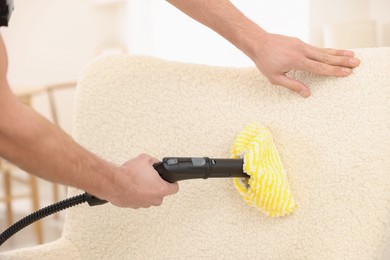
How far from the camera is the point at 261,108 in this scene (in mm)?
966

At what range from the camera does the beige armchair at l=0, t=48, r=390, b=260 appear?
2.79ft

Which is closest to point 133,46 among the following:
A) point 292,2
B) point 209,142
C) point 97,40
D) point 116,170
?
point 97,40

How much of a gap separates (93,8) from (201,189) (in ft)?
9.22

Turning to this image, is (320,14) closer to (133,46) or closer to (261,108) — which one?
(133,46)

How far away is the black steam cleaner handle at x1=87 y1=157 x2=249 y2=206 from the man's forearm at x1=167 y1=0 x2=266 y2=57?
224 mm

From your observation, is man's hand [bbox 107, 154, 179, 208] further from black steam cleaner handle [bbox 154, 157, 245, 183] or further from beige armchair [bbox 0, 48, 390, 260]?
beige armchair [bbox 0, 48, 390, 260]

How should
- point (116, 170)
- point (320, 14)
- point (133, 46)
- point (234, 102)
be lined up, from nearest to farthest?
point (116, 170), point (234, 102), point (320, 14), point (133, 46)

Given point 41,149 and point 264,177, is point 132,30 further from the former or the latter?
point 41,149

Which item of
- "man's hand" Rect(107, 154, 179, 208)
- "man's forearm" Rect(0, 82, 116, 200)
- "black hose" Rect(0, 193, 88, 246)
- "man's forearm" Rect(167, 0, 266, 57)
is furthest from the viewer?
"man's forearm" Rect(167, 0, 266, 57)

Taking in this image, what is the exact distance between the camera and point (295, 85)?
91 centimetres

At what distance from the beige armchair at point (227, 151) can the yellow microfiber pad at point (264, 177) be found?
0.03 meters

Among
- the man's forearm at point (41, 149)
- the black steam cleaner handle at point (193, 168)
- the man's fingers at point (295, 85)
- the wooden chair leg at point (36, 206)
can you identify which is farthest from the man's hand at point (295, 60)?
the wooden chair leg at point (36, 206)

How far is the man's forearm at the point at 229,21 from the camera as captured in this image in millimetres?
979

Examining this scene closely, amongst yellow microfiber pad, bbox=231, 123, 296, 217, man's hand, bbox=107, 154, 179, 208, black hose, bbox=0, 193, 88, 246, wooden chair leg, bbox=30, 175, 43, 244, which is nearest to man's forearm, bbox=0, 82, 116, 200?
man's hand, bbox=107, 154, 179, 208
